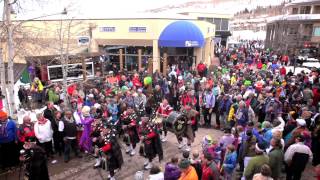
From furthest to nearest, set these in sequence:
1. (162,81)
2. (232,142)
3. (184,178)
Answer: (162,81)
(232,142)
(184,178)

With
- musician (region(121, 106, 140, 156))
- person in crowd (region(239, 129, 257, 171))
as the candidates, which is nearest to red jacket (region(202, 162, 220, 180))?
person in crowd (region(239, 129, 257, 171))

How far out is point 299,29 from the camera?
127ft

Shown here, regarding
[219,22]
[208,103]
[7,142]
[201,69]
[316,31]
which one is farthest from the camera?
[219,22]

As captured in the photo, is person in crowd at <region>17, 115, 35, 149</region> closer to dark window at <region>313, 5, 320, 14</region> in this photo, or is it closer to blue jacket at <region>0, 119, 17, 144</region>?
blue jacket at <region>0, 119, 17, 144</region>

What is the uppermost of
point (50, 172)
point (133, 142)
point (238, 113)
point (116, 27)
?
point (116, 27)

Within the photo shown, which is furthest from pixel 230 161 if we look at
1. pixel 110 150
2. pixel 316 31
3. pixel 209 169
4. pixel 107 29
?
pixel 316 31

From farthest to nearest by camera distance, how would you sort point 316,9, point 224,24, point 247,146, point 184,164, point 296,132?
point 224,24, point 316,9, point 296,132, point 247,146, point 184,164

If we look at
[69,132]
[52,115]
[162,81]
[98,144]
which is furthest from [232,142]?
[162,81]

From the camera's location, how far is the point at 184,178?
5.49 metres

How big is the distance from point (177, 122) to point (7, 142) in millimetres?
4715

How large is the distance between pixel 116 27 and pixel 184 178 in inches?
720

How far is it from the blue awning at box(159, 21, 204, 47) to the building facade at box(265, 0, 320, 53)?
13759mm

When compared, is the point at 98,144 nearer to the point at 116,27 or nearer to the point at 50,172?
the point at 50,172

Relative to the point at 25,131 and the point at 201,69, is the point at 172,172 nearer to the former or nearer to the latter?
the point at 25,131
